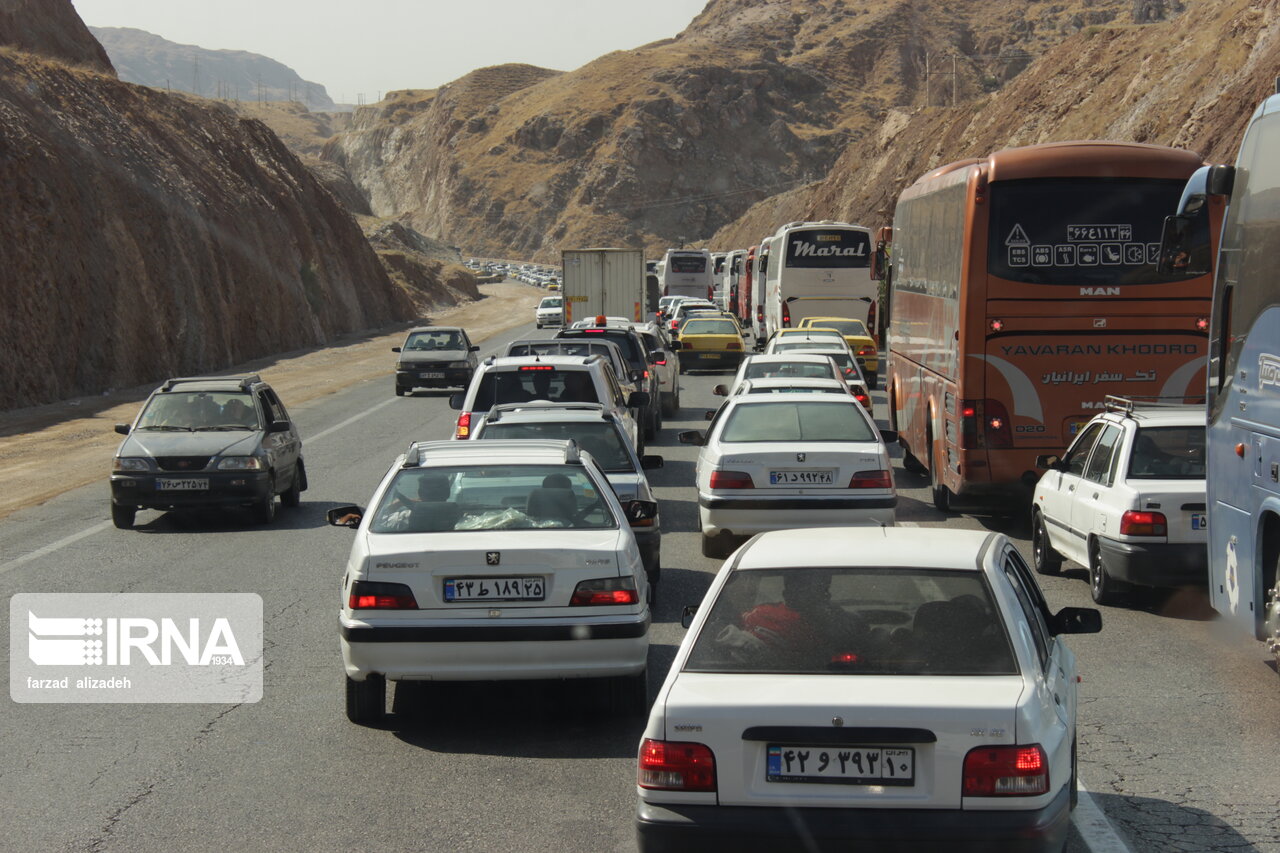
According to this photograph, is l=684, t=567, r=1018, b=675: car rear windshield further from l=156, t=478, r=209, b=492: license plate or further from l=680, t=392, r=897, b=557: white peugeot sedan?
l=156, t=478, r=209, b=492: license plate

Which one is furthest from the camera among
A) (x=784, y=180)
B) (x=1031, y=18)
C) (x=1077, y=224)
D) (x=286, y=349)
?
(x=1031, y=18)

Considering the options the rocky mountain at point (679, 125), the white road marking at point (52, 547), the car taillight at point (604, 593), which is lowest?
the white road marking at point (52, 547)

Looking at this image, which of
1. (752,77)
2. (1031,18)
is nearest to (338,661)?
(752,77)

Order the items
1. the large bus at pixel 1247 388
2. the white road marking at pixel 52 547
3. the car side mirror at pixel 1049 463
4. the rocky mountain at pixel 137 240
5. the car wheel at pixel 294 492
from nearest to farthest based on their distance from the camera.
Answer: the large bus at pixel 1247 388 < the car side mirror at pixel 1049 463 < the white road marking at pixel 52 547 < the car wheel at pixel 294 492 < the rocky mountain at pixel 137 240

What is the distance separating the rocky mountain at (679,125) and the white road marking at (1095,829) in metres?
150

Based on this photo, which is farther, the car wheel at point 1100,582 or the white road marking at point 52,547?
the white road marking at point 52,547

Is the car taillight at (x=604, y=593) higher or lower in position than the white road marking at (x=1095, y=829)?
higher

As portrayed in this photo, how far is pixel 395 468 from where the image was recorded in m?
8.66

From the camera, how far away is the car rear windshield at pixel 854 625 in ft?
17.0

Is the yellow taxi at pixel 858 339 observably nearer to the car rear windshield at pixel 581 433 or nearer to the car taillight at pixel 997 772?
the car rear windshield at pixel 581 433

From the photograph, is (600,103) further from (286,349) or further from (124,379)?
(124,379)

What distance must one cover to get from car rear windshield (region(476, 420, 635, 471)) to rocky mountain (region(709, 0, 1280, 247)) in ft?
63.0

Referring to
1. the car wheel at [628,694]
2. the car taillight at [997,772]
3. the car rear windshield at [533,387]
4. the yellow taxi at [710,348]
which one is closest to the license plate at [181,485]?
the car rear windshield at [533,387]

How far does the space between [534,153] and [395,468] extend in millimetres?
165198
